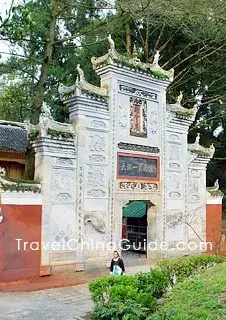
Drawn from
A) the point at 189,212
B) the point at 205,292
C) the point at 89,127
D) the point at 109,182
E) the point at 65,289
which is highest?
the point at 89,127

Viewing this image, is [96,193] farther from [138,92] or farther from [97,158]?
[138,92]

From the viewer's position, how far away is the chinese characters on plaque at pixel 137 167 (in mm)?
12023

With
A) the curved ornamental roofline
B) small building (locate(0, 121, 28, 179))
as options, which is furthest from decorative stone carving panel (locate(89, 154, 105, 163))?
small building (locate(0, 121, 28, 179))

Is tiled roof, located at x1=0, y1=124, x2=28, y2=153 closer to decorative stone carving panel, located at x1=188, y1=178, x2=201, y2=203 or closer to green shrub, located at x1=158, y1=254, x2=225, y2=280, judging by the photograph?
decorative stone carving panel, located at x1=188, y1=178, x2=201, y2=203

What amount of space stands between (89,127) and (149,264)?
5405mm

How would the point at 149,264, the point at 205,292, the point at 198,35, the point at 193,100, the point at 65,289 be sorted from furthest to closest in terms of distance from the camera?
the point at 193,100 < the point at 198,35 < the point at 149,264 < the point at 65,289 < the point at 205,292

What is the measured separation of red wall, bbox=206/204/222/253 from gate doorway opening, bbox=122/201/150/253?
2678 millimetres

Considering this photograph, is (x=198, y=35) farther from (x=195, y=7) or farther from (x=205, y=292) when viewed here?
(x=205, y=292)

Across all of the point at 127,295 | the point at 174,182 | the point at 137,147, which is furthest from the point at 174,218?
the point at 127,295

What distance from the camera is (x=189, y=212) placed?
14.0 m

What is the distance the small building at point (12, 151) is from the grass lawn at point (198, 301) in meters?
9.01

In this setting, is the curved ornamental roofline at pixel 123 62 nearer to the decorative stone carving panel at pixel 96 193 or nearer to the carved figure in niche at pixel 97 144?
the carved figure in niche at pixel 97 144

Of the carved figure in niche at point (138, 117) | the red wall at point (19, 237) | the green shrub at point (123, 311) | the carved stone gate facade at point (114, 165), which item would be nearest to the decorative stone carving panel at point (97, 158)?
the carved stone gate facade at point (114, 165)

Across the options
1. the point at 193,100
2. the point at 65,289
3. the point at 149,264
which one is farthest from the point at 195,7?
the point at 65,289
